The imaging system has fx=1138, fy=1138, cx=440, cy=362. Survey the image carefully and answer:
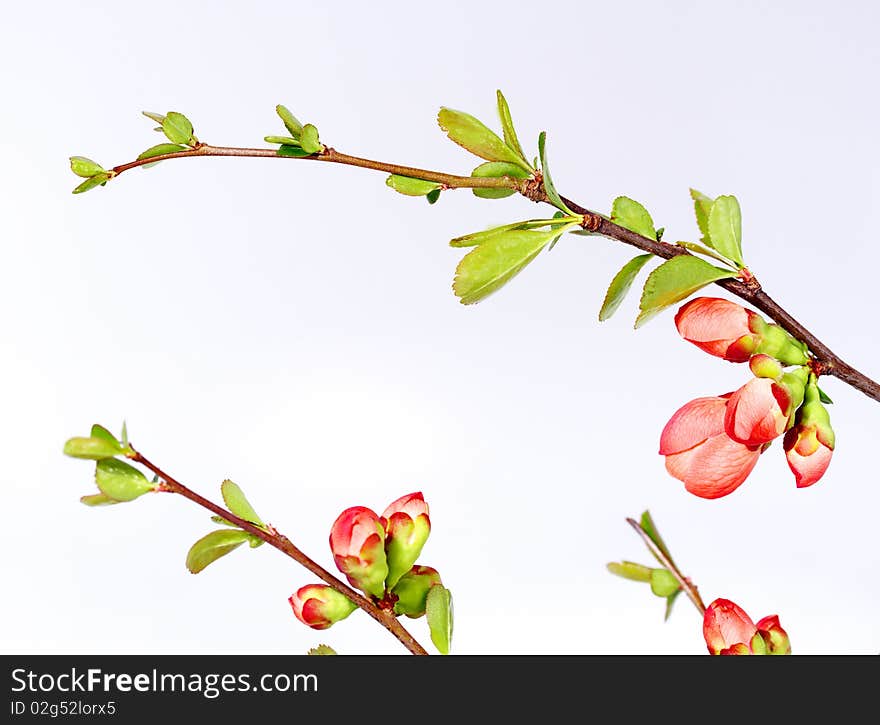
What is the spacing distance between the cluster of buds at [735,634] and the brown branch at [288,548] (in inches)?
2.9

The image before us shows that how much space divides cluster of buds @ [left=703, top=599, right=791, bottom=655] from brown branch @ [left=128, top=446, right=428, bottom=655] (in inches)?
2.9

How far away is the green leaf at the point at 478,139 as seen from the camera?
0.23 metres

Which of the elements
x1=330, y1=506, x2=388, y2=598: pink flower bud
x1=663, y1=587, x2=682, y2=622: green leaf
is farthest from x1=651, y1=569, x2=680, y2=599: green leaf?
x1=330, y1=506, x2=388, y2=598: pink flower bud

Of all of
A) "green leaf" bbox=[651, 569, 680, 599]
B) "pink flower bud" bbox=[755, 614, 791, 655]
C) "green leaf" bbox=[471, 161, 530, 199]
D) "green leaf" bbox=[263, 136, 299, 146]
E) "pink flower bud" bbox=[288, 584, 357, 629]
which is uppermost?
"green leaf" bbox=[263, 136, 299, 146]

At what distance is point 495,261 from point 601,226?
0.08ft

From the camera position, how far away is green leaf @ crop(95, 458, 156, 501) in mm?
211

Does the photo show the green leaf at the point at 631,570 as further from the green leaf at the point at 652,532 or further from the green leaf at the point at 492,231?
the green leaf at the point at 492,231

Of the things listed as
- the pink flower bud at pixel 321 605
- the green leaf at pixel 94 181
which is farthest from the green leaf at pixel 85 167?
the pink flower bud at pixel 321 605

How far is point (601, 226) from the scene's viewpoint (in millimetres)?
233

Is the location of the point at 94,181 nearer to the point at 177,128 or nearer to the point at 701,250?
the point at 177,128

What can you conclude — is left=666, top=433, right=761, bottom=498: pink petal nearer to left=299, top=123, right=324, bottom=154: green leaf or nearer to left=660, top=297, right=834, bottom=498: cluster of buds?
left=660, top=297, right=834, bottom=498: cluster of buds
